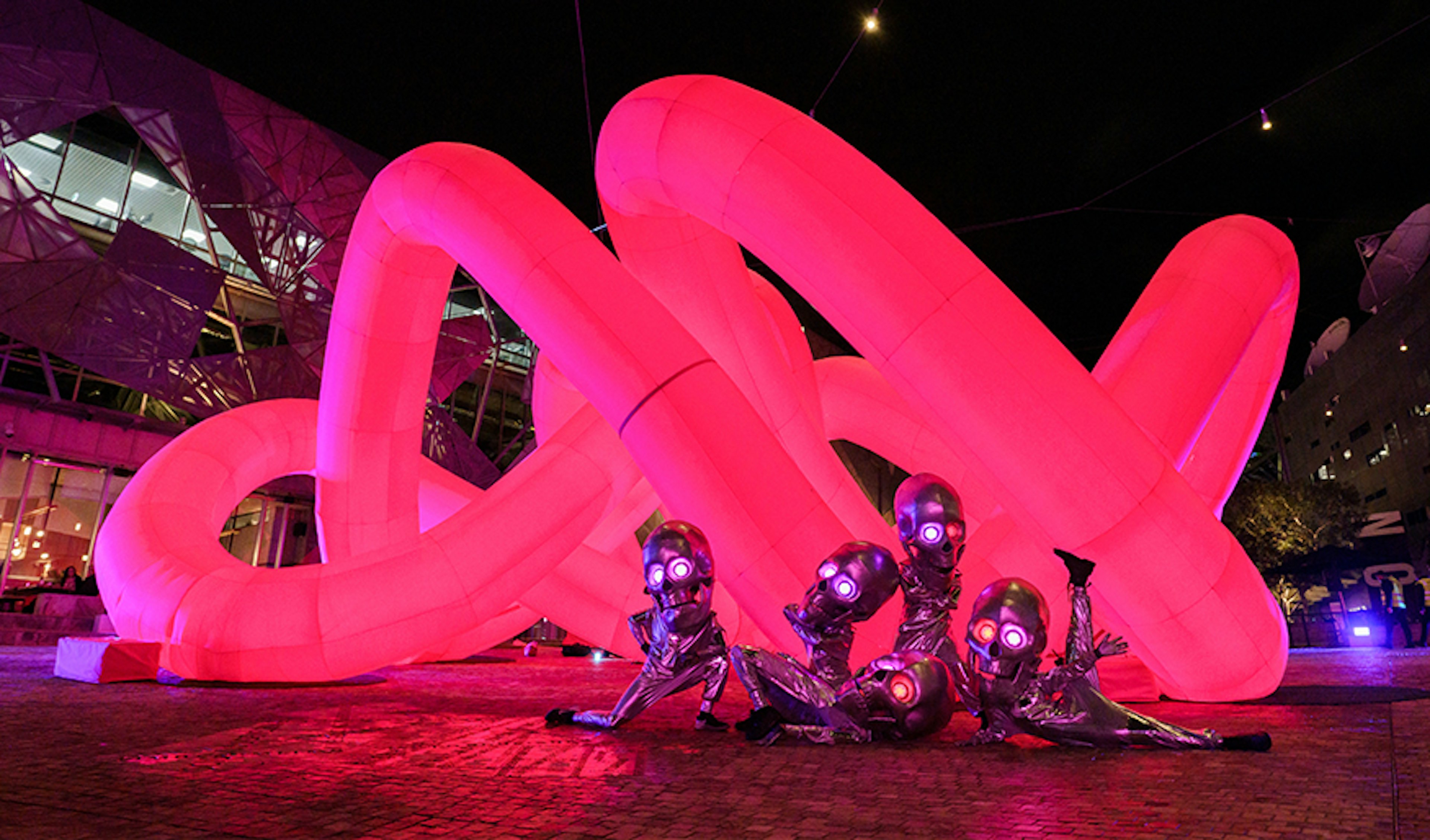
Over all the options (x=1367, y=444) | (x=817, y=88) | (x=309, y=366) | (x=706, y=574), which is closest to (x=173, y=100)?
(x=309, y=366)

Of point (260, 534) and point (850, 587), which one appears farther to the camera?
point (260, 534)

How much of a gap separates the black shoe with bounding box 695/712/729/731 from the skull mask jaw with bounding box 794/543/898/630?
37.6 inches

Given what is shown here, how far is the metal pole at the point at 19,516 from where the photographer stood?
19188mm

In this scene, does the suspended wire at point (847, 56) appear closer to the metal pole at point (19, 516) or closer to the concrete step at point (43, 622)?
the concrete step at point (43, 622)

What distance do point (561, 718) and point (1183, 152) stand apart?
12.7 metres

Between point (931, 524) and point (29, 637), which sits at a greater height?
point (931, 524)

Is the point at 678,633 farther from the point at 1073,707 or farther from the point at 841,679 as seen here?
the point at 1073,707

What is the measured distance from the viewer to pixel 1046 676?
445cm

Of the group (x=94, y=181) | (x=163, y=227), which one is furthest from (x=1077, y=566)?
(x=163, y=227)

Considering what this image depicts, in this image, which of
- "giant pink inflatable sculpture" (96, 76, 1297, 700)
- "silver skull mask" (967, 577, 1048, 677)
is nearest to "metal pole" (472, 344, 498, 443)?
"giant pink inflatable sculpture" (96, 76, 1297, 700)

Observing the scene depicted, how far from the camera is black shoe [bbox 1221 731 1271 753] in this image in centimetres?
398

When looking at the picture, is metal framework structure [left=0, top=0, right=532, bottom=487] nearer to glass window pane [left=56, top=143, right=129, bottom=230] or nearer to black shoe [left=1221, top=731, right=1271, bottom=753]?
glass window pane [left=56, top=143, right=129, bottom=230]

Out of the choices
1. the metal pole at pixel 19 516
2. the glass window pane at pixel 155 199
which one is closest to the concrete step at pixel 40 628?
the metal pole at pixel 19 516

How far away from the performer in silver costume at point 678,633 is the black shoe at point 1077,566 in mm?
2041
